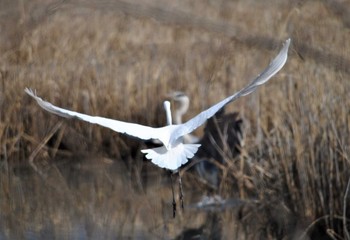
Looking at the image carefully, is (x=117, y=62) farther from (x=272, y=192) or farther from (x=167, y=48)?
(x=272, y=192)

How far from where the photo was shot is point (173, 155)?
4.06 m

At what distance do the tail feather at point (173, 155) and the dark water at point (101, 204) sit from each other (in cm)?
111

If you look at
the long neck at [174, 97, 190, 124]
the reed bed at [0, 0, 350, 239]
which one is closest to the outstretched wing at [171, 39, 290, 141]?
the reed bed at [0, 0, 350, 239]

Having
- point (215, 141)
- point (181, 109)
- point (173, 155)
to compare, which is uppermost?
point (181, 109)

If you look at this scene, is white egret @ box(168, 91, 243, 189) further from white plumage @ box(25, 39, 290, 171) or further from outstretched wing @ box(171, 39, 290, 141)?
outstretched wing @ box(171, 39, 290, 141)

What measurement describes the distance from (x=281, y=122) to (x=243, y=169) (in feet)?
2.32

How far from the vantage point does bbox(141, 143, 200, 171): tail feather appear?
393 centimetres

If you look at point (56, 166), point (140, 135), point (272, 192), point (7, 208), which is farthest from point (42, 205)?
point (140, 135)

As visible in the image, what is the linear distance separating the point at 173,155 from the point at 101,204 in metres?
1.99

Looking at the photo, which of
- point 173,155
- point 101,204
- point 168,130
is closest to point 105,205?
point 101,204

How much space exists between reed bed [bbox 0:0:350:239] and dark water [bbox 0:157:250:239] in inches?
1.9

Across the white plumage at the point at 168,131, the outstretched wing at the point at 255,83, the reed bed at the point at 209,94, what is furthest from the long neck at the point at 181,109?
the outstretched wing at the point at 255,83

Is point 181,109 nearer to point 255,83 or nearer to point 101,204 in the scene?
point 101,204

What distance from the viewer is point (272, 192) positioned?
17.4 ft
